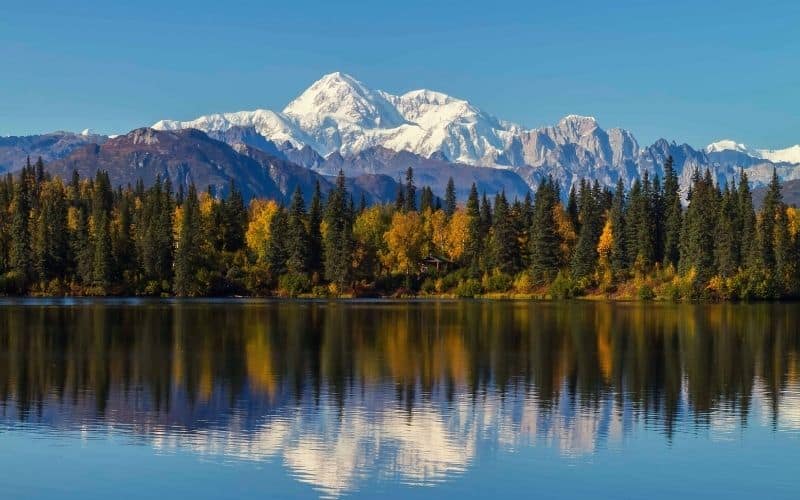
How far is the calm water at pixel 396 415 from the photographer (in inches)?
1353

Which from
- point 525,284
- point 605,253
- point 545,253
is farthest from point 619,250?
point 525,284

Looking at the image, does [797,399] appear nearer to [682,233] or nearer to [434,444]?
[434,444]

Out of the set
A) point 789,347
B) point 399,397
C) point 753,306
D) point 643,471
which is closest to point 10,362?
point 399,397

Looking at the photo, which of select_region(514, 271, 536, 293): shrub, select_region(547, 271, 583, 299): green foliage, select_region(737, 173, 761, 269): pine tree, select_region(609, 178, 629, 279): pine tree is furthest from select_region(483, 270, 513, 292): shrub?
select_region(737, 173, 761, 269): pine tree

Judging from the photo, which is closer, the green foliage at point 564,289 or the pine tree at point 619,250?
the green foliage at point 564,289

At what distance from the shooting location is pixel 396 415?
4641 cm

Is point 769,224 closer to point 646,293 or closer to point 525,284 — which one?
point 646,293

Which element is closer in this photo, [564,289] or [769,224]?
[769,224]

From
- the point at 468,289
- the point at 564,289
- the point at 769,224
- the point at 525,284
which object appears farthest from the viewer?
the point at 525,284

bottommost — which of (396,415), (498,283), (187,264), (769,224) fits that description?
(396,415)

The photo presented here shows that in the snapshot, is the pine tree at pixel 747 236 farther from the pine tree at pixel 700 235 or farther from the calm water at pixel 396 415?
the calm water at pixel 396 415

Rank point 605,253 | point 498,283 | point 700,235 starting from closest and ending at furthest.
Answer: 1. point 700,235
2. point 605,253
3. point 498,283

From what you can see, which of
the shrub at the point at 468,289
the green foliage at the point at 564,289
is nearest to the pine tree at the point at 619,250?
the green foliage at the point at 564,289

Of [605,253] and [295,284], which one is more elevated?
[605,253]
